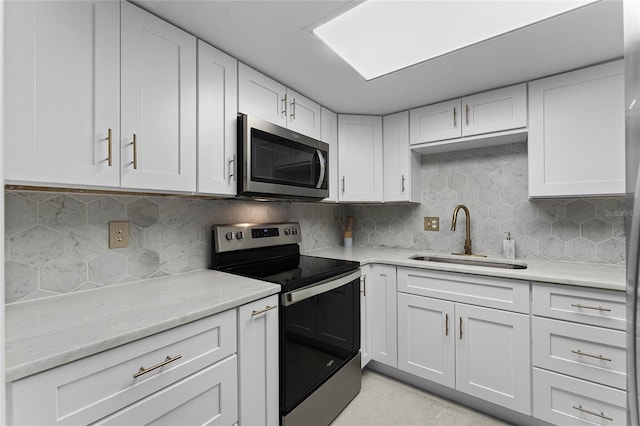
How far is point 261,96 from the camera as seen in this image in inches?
67.5

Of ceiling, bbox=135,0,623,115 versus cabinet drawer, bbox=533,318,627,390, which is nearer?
ceiling, bbox=135,0,623,115

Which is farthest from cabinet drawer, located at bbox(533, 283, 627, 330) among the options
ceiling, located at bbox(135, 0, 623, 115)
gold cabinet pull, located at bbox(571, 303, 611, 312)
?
ceiling, located at bbox(135, 0, 623, 115)

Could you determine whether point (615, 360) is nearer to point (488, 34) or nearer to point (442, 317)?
point (442, 317)

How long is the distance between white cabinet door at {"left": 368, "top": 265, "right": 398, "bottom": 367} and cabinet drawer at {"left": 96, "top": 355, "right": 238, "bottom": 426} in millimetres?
1202

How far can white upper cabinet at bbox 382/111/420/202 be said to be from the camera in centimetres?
239

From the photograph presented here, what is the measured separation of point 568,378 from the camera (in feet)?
4.86

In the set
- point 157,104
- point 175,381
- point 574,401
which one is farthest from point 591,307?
point 157,104

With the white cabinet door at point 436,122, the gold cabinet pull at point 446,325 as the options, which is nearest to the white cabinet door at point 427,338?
the gold cabinet pull at point 446,325

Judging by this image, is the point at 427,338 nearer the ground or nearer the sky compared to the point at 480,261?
nearer the ground

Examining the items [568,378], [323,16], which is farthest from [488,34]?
[568,378]

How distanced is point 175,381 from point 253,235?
1033 millimetres

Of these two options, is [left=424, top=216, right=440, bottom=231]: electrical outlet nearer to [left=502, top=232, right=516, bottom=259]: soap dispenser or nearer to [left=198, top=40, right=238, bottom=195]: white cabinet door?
[left=502, top=232, right=516, bottom=259]: soap dispenser

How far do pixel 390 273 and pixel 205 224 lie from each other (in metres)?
1.30

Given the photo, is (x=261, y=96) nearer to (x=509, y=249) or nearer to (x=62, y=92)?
(x=62, y=92)
